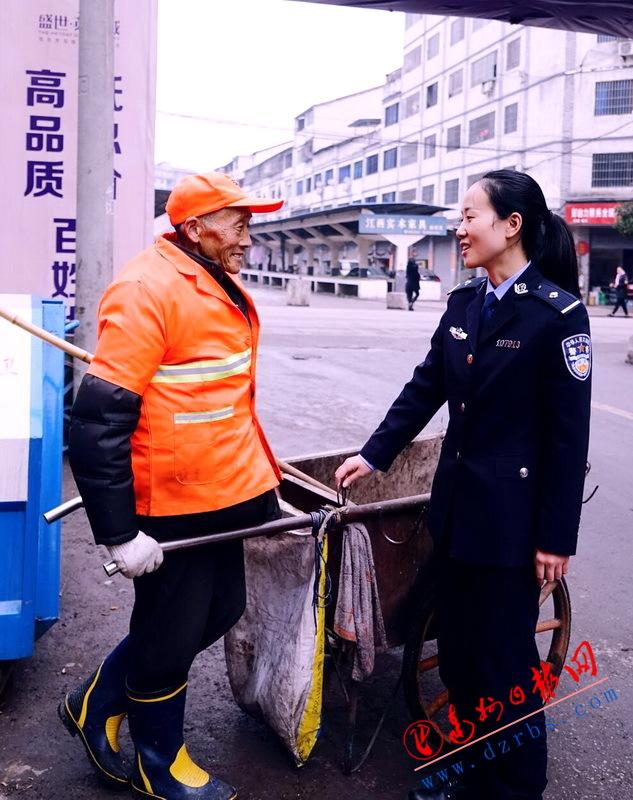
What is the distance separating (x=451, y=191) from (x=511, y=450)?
46.4 metres

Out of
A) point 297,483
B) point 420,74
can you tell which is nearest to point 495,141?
point 420,74

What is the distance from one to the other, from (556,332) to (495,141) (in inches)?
1672

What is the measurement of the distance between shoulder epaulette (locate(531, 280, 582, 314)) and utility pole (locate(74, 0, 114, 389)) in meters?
4.06

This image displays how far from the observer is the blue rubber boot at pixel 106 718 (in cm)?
256

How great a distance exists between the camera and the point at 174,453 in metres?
2.21

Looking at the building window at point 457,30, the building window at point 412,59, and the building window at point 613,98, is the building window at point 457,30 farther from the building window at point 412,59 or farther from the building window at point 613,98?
the building window at point 613,98

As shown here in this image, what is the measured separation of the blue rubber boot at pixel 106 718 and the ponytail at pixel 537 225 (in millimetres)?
1716

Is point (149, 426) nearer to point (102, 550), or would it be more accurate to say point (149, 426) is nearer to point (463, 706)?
point (463, 706)

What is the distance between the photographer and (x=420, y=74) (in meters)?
50.6

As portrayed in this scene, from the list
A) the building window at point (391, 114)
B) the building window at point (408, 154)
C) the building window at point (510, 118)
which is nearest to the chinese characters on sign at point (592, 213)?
the building window at point (510, 118)

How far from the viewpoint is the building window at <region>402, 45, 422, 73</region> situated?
5094cm

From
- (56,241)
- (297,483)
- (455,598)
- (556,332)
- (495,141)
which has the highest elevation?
(495,141)

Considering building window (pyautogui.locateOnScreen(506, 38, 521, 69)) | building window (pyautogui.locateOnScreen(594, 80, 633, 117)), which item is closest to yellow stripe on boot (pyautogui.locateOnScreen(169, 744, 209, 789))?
building window (pyautogui.locateOnScreen(594, 80, 633, 117))

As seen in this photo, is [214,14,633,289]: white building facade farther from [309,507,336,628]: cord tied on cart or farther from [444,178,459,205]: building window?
[309,507,336,628]: cord tied on cart
